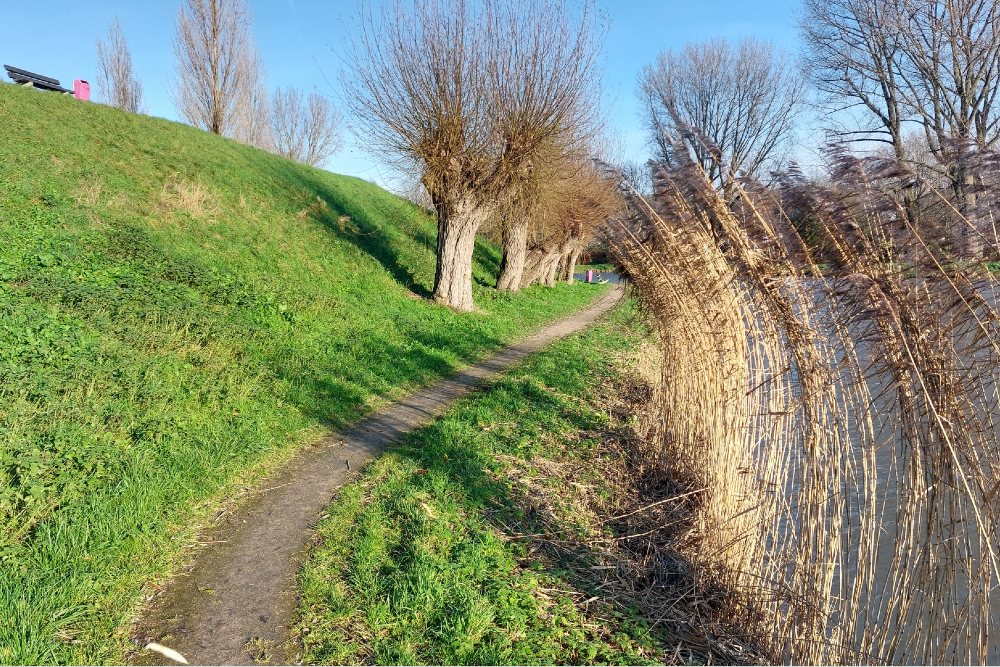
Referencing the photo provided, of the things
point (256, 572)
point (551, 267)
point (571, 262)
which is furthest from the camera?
point (571, 262)

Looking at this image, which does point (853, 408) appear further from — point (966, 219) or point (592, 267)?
point (592, 267)

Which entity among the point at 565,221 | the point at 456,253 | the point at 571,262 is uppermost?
the point at 565,221

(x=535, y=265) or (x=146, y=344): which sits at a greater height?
(x=535, y=265)

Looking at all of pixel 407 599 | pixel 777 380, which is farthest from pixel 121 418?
pixel 777 380

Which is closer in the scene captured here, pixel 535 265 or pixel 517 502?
pixel 517 502

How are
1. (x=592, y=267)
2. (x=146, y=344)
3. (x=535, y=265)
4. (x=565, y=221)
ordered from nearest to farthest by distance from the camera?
(x=146, y=344), (x=565, y=221), (x=535, y=265), (x=592, y=267)

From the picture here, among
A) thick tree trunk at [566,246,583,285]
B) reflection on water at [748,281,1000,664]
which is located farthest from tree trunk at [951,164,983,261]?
thick tree trunk at [566,246,583,285]

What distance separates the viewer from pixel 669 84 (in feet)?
113

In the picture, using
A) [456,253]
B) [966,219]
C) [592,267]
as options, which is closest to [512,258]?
[456,253]

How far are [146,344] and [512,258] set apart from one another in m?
13.9

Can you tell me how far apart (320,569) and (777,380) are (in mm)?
3288

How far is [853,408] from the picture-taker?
3.56 metres

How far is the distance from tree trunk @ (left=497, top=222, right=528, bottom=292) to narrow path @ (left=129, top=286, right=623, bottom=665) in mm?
13441

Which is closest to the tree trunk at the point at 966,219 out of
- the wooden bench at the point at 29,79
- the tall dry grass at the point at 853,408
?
the tall dry grass at the point at 853,408
